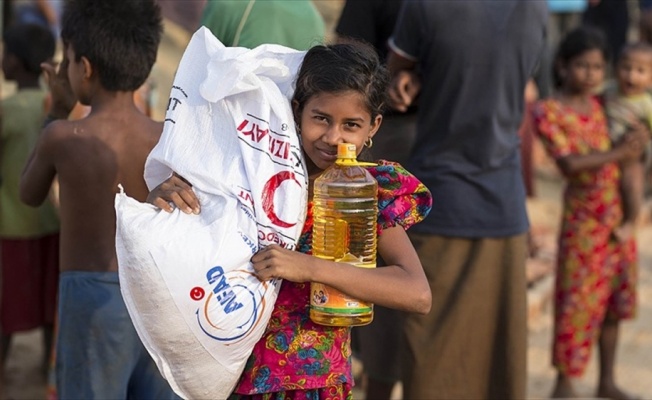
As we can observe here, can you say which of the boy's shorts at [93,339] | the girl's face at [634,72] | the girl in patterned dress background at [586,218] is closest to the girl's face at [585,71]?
the girl in patterned dress background at [586,218]

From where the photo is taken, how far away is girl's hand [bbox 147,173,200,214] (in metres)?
2.50

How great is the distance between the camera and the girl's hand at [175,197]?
2504mm

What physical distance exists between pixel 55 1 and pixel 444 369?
6.44m

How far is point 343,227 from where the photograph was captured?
2.58 metres

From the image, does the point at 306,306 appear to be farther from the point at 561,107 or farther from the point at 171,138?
the point at 561,107

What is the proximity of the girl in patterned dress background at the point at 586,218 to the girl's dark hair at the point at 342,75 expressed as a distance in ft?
9.81

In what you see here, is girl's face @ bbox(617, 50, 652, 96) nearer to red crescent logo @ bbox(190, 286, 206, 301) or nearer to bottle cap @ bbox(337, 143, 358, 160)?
bottle cap @ bbox(337, 143, 358, 160)

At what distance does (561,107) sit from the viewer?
5559mm

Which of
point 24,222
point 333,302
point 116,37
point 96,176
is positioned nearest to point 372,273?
point 333,302

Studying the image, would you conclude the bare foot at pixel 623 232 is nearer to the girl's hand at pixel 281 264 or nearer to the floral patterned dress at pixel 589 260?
the floral patterned dress at pixel 589 260

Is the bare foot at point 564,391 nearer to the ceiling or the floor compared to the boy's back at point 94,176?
nearer to the floor

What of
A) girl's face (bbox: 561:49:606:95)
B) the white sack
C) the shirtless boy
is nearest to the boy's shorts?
the shirtless boy

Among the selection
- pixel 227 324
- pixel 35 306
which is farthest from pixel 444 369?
pixel 35 306

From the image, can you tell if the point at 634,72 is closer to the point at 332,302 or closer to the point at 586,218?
the point at 586,218
